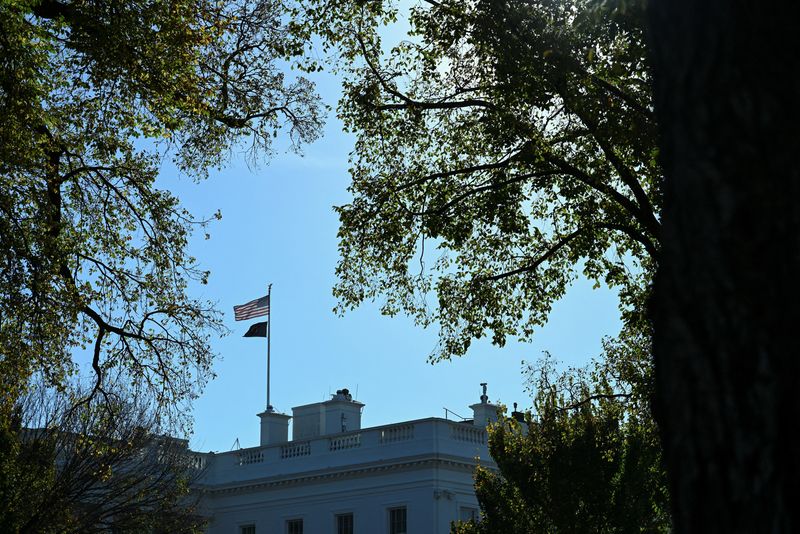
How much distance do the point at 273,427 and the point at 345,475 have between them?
21.0 feet

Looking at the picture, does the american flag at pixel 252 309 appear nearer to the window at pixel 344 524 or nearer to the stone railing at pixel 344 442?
the stone railing at pixel 344 442

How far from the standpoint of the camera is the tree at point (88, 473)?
1045 inches

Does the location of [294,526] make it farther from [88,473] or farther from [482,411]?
[88,473]

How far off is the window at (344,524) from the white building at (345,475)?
0.04m

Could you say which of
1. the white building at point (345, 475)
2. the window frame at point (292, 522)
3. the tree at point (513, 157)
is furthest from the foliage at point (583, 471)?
the window frame at point (292, 522)

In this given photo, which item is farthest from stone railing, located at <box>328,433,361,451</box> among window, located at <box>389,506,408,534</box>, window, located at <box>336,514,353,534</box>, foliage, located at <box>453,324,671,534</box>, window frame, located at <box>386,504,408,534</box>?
foliage, located at <box>453,324,671,534</box>

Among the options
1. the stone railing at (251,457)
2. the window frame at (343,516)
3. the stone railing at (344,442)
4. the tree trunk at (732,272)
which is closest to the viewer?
the tree trunk at (732,272)

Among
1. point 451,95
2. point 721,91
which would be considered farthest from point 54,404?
point 721,91

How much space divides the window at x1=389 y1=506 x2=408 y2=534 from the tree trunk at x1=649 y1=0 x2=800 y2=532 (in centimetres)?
3853

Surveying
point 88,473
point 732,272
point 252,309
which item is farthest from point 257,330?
point 732,272

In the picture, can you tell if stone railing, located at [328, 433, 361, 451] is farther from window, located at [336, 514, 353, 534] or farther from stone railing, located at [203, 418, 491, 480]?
window, located at [336, 514, 353, 534]

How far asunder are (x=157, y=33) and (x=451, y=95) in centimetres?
596

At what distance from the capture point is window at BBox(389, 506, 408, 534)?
4106 centimetres

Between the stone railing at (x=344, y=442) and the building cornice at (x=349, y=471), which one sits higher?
the stone railing at (x=344, y=442)
